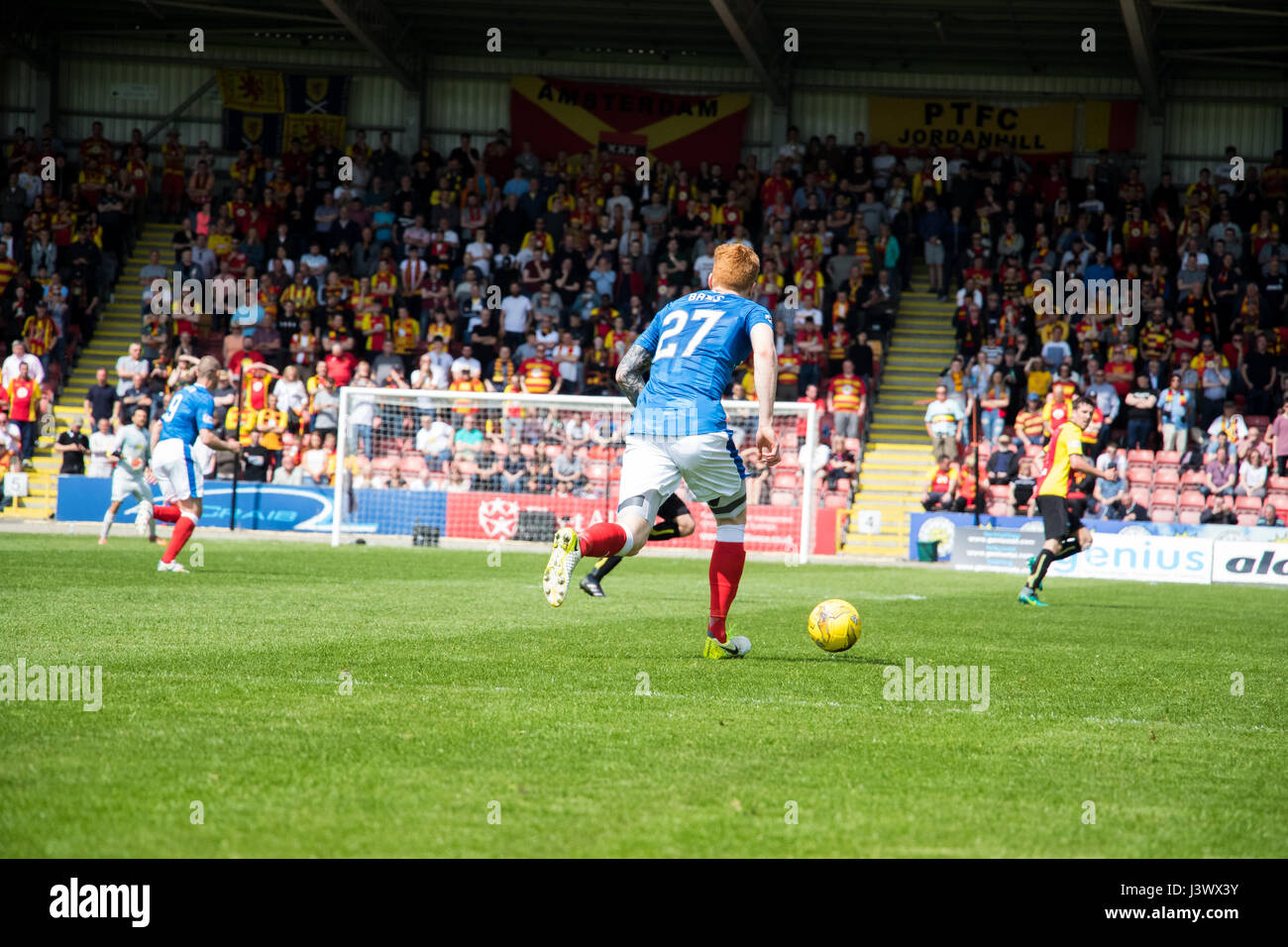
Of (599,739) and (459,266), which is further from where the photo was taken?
(459,266)

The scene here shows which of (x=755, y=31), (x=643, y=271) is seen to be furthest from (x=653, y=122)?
(x=643, y=271)

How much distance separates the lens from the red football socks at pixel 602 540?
7531 mm

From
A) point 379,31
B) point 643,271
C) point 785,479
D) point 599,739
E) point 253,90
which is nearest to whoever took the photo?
point 599,739

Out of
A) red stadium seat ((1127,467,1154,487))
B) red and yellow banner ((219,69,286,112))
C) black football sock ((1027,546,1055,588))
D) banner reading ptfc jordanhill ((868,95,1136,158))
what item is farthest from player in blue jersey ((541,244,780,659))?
red and yellow banner ((219,69,286,112))

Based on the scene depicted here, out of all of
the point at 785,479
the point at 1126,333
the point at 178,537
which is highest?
the point at 1126,333

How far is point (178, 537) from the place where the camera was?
14.4m

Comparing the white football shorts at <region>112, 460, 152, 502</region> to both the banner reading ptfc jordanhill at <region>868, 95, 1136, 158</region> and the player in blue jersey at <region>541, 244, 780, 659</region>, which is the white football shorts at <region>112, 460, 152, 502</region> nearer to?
the player in blue jersey at <region>541, 244, 780, 659</region>

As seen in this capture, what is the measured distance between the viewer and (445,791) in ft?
14.4

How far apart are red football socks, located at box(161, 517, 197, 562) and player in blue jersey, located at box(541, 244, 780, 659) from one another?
7.71 meters

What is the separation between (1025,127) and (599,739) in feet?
95.3

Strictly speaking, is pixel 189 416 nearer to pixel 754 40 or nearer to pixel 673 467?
pixel 673 467

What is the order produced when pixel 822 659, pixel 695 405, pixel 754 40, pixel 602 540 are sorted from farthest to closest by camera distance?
pixel 754 40, pixel 822 659, pixel 695 405, pixel 602 540

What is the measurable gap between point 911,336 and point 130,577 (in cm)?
1966
